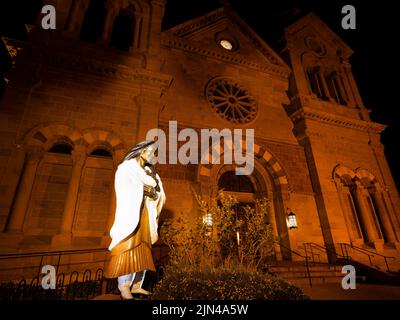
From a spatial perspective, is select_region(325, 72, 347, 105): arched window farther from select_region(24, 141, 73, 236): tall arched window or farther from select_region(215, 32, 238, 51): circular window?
select_region(24, 141, 73, 236): tall arched window

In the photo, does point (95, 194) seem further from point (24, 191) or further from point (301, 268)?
point (301, 268)

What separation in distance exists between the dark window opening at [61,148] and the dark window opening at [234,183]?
603 centimetres

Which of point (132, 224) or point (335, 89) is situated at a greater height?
point (335, 89)

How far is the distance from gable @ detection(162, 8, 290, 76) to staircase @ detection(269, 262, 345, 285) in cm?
1045

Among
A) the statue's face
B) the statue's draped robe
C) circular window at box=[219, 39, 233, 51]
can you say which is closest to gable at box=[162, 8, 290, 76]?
circular window at box=[219, 39, 233, 51]

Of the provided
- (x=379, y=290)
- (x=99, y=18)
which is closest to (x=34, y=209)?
Result: (x=99, y=18)

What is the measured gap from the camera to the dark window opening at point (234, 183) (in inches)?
418

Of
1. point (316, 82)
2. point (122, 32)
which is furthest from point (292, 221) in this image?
point (122, 32)

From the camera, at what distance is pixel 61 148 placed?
862cm

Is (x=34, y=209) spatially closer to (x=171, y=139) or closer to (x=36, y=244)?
(x=36, y=244)

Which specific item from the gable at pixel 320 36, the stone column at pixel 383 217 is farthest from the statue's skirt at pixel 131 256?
the gable at pixel 320 36

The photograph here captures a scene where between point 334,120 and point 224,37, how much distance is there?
26.0ft

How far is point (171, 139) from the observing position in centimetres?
982
